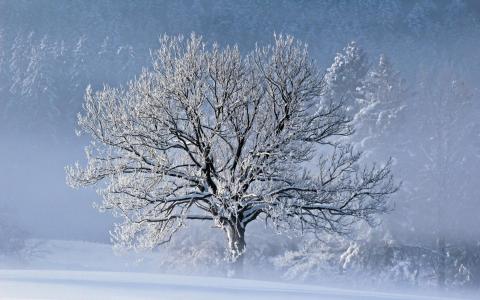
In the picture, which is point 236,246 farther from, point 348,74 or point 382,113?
point 348,74

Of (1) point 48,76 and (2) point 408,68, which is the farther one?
(2) point 408,68

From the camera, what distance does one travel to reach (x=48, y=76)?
10844 cm

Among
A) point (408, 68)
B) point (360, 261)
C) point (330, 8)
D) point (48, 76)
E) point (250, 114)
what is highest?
point (330, 8)

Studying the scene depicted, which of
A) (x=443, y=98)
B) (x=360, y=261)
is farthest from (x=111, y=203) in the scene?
(x=443, y=98)

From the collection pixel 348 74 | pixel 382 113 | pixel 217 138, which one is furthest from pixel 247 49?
pixel 217 138

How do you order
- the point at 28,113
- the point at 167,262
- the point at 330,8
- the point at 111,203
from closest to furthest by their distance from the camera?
the point at 111,203 < the point at 167,262 < the point at 28,113 < the point at 330,8

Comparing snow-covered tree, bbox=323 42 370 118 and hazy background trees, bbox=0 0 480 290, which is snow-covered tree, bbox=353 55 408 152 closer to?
hazy background trees, bbox=0 0 480 290

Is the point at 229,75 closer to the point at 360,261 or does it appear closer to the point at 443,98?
the point at 360,261

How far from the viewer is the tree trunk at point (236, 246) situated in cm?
1875

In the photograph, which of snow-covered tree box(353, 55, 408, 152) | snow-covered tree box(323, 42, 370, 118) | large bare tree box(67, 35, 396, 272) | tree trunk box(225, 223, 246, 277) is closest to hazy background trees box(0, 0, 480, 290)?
snow-covered tree box(353, 55, 408, 152)

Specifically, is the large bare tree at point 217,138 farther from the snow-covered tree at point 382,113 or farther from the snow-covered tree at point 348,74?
the snow-covered tree at point 348,74

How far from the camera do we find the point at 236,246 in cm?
1880

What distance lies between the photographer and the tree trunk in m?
18.8

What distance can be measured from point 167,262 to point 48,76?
74174mm
